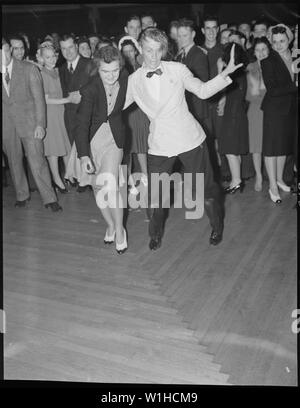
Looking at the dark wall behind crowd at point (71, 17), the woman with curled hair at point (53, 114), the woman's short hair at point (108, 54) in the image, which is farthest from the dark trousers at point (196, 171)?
the dark wall behind crowd at point (71, 17)

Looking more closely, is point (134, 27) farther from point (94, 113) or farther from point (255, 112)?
point (94, 113)

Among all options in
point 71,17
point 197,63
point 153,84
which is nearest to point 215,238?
point 153,84

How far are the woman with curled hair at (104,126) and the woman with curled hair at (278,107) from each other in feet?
4.42

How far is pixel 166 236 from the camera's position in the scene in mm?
3576

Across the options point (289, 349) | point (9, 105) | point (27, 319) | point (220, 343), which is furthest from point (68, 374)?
point (9, 105)

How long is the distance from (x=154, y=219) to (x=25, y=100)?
1.63 m

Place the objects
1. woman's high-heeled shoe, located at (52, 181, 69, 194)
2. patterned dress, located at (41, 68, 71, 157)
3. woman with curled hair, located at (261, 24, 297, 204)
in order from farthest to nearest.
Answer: woman's high-heeled shoe, located at (52, 181, 69, 194), patterned dress, located at (41, 68, 71, 157), woman with curled hair, located at (261, 24, 297, 204)

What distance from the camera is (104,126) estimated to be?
3113 millimetres

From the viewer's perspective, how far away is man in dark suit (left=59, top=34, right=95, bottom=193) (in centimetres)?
433

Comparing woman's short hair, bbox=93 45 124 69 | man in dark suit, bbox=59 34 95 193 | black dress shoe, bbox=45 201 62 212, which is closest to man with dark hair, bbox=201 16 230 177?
man in dark suit, bbox=59 34 95 193

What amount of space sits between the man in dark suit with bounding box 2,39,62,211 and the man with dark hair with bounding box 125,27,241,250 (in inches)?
49.0

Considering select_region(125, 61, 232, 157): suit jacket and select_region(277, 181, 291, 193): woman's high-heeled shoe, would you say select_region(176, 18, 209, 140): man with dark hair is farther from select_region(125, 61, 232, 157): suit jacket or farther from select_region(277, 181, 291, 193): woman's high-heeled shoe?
select_region(277, 181, 291, 193): woman's high-heeled shoe

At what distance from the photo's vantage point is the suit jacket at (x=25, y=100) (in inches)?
156
